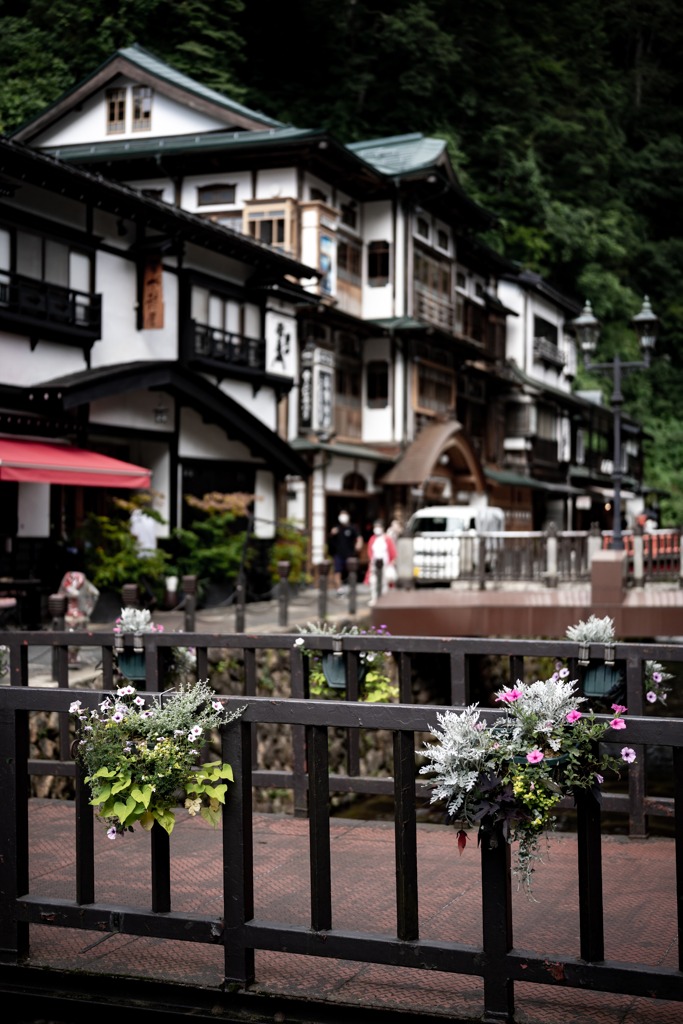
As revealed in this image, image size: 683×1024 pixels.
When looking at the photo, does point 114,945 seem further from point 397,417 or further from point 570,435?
point 570,435

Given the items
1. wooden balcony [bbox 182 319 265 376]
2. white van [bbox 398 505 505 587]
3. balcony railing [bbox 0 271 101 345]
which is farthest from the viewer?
wooden balcony [bbox 182 319 265 376]

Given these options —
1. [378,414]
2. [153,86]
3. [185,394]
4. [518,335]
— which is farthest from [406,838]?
[518,335]

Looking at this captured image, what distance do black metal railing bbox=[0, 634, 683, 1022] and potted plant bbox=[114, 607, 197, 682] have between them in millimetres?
3439

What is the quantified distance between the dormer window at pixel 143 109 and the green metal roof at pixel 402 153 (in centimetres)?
707

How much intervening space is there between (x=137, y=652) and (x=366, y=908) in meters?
3.73

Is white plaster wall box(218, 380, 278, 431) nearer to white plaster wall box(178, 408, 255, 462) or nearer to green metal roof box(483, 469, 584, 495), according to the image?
white plaster wall box(178, 408, 255, 462)

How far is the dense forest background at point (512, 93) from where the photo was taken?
38.4 meters

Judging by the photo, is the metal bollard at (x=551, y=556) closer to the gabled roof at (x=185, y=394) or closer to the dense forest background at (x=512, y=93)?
the gabled roof at (x=185, y=394)

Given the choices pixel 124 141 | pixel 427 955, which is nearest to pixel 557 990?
pixel 427 955

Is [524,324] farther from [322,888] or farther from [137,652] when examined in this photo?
[322,888]

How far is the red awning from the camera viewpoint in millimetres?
17531

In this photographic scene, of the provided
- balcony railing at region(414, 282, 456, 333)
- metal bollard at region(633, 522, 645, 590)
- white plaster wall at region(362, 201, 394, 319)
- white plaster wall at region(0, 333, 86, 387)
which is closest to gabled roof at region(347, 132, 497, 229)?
white plaster wall at region(362, 201, 394, 319)

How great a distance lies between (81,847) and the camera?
5.36 m

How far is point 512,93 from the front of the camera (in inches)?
2067
